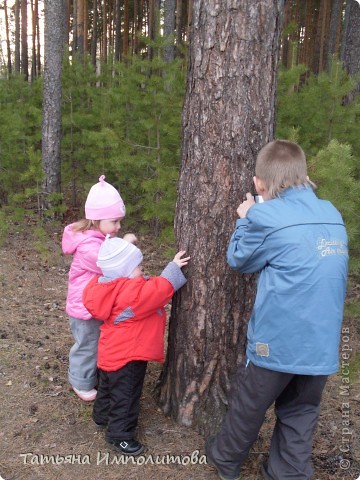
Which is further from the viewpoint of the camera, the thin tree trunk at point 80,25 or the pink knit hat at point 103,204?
the thin tree trunk at point 80,25

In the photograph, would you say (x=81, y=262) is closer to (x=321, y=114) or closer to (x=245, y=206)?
(x=245, y=206)

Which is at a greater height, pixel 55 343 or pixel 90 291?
pixel 90 291

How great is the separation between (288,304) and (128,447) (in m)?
1.32

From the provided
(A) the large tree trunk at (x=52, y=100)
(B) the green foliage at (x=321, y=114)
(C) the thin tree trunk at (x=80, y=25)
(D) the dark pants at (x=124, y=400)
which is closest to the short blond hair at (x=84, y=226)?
(D) the dark pants at (x=124, y=400)

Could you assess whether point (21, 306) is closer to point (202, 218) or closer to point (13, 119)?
point (202, 218)

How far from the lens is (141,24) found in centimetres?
2409

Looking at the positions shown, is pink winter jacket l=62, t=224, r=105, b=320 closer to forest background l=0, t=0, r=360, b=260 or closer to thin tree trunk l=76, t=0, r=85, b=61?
forest background l=0, t=0, r=360, b=260

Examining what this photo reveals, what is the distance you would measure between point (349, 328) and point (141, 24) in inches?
899

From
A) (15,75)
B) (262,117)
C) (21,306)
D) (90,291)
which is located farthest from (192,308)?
(15,75)

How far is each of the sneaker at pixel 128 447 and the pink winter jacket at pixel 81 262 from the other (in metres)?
0.80

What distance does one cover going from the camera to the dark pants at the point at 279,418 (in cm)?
240

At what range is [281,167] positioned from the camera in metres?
2.38

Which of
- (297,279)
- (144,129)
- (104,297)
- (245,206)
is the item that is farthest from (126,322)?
(144,129)

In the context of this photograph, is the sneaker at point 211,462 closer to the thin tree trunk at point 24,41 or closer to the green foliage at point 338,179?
the green foliage at point 338,179
